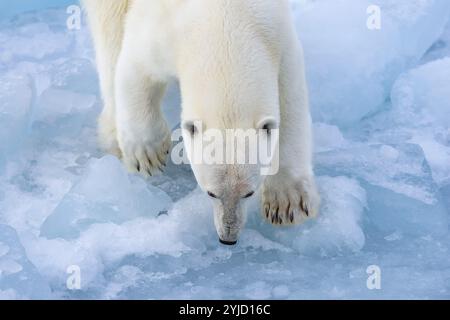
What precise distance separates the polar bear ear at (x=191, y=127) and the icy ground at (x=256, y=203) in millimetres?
635

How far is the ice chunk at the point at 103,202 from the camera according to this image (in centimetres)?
391

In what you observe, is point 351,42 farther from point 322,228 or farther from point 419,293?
point 419,293

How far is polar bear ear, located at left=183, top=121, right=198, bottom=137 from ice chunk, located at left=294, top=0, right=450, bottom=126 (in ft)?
4.70

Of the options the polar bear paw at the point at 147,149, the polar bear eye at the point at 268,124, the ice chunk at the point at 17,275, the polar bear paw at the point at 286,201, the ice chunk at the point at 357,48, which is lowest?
the ice chunk at the point at 17,275

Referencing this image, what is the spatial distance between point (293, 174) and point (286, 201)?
0.37ft

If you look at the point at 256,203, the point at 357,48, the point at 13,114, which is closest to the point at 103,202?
the point at 256,203

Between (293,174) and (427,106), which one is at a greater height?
(427,106)

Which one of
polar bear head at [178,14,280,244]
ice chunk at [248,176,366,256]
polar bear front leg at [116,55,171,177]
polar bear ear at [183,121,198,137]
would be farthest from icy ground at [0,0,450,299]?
polar bear ear at [183,121,198,137]

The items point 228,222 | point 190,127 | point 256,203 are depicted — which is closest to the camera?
point 190,127

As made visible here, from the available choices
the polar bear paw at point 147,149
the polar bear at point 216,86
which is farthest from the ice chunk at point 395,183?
the polar bear paw at point 147,149

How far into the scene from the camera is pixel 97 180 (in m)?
4.05

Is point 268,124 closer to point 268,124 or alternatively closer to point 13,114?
point 268,124

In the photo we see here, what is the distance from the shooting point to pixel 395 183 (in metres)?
4.21

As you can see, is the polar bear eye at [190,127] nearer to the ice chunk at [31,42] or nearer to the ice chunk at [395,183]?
the ice chunk at [395,183]
